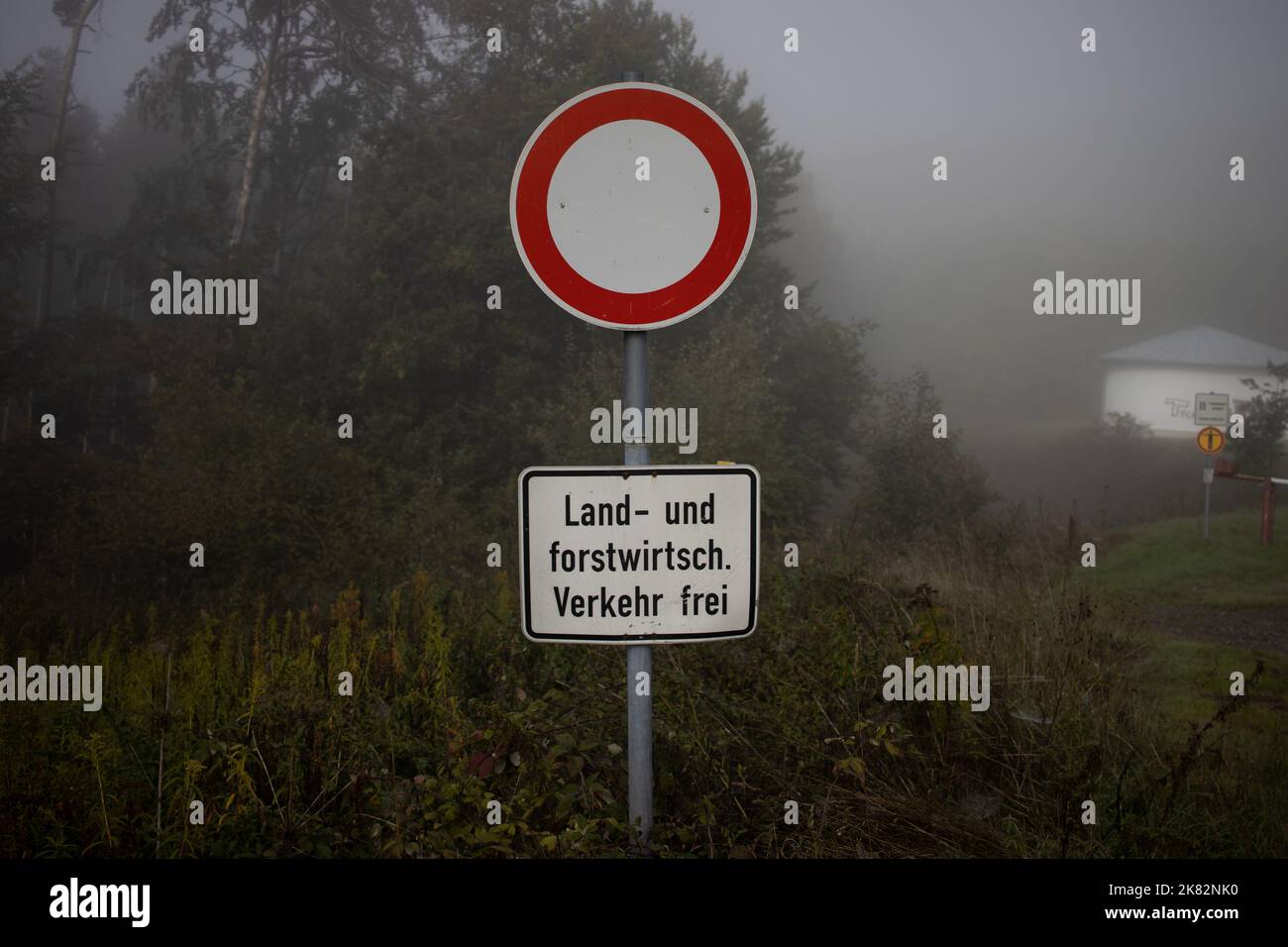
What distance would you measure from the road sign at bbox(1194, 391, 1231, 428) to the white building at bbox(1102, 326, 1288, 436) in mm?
839

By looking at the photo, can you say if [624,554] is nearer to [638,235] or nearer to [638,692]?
[638,692]

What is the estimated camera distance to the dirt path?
27.0 feet

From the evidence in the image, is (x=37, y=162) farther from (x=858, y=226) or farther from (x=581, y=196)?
(x=581, y=196)

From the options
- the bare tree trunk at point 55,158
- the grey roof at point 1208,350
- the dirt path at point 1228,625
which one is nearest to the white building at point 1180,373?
the grey roof at point 1208,350

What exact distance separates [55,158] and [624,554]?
16.0m

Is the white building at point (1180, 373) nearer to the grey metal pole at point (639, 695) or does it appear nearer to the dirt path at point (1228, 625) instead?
the dirt path at point (1228, 625)

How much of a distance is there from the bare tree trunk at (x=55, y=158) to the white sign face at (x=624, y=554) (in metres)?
15.4

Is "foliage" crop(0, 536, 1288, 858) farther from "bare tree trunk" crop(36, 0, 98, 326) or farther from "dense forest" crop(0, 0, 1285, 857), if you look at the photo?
"bare tree trunk" crop(36, 0, 98, 326)

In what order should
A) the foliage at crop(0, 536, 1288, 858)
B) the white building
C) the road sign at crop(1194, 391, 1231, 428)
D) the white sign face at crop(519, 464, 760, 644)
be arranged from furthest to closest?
the white building < the road sign at crop(1194, 391, 1231, 428) < the foliage at crop(0, 536, 1288, 858) < the white sign face at crop(519, 464, 760, 644)

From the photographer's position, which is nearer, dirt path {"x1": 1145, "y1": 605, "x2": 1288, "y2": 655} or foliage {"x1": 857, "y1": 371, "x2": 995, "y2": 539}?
dirt path {"x1": 1145, "y1": 605, "x2": 1288, "y2": 655}

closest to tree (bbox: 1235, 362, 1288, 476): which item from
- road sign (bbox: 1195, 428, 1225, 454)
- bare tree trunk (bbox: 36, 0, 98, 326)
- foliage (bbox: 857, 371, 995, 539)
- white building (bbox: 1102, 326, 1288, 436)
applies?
white building (bbox: 1102, 326, 1288, 436)

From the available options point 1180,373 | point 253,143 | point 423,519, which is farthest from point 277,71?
point 1180,373

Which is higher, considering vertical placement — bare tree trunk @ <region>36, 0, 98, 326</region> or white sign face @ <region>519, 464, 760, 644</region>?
bare tree trunk @ <region>36, 0, 98, 326</region>
